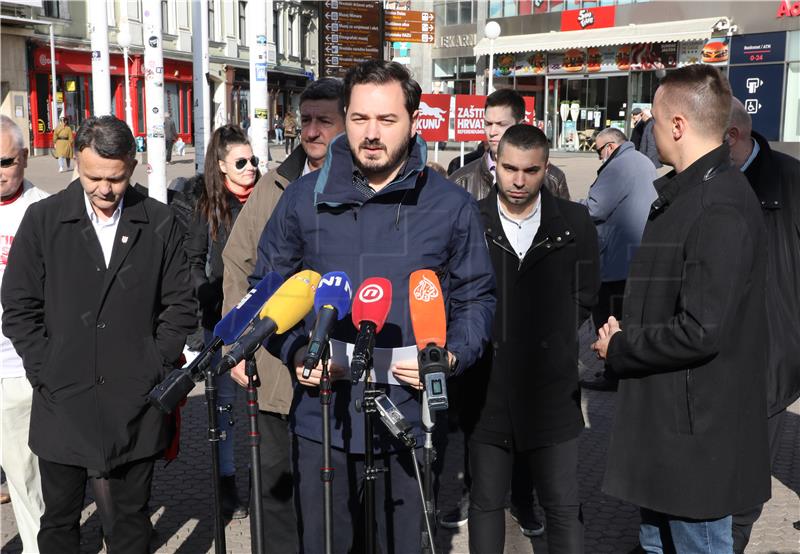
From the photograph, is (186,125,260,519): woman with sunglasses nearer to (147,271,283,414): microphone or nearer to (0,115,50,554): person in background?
(0,115,50,554): person in background

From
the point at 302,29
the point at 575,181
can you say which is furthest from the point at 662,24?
the point at 302,29

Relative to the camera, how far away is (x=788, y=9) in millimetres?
27781

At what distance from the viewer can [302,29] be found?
180 ft

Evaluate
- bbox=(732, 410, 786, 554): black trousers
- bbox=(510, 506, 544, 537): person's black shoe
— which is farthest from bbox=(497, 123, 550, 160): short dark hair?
bbox=(510, 506, 544, 537): person's black shoe

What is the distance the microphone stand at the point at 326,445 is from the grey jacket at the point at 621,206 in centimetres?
510

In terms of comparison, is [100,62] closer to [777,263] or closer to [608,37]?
[777,263]

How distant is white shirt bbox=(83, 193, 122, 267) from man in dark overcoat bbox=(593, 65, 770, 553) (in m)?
2.08

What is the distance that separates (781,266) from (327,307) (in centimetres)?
249

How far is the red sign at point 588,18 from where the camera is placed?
3419 centimetres

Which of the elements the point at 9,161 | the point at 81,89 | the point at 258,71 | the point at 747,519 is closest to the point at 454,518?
the point at 747,519

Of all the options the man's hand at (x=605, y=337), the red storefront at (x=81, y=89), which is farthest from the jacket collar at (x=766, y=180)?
the red storefront at (x=81, y=89)

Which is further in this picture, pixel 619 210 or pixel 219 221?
pixel 619 210

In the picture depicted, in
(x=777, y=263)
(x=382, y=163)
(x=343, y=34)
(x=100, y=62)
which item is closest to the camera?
(x=382, y=163)

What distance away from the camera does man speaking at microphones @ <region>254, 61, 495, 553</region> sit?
9.57 feet
